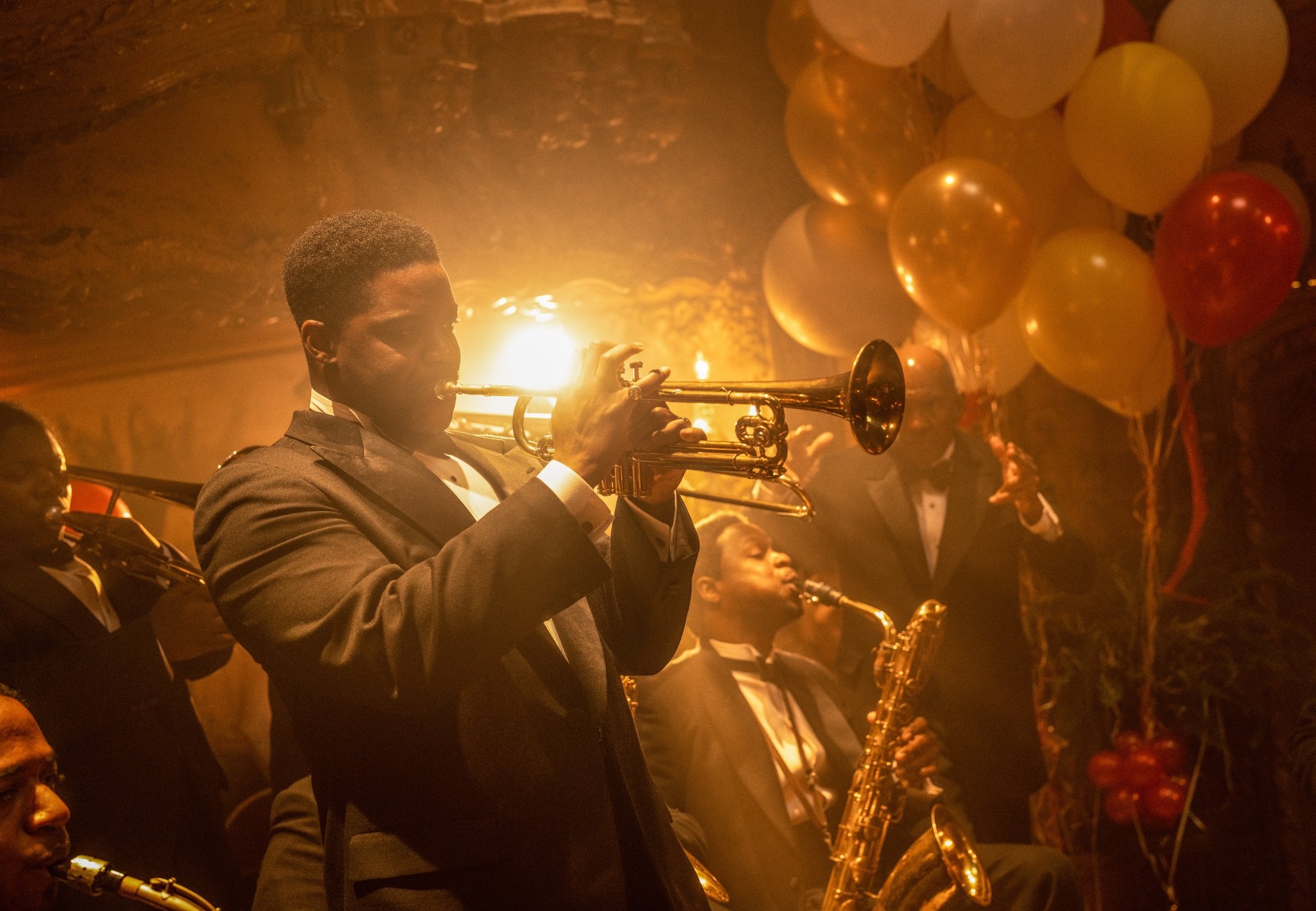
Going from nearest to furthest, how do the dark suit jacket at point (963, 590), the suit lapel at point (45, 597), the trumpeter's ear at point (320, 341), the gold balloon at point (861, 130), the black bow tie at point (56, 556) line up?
the trumpeter's ear at point (320, 341) → the suit lapel at point (45, 597) → the black bow tie at point (56, 556) → the dark suit jacket at point (963, 590) → the gold balloon at point (861, 130)

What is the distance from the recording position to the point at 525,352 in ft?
15.2

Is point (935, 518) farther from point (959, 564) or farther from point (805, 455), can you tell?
point (805, 455)

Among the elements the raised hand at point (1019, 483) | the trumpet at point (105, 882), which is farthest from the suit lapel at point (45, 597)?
the raised hand at point (1019, 483)

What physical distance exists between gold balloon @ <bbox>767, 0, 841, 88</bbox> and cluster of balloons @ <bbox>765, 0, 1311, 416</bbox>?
0.14 ft

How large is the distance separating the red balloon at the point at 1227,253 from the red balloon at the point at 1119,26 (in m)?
0.70

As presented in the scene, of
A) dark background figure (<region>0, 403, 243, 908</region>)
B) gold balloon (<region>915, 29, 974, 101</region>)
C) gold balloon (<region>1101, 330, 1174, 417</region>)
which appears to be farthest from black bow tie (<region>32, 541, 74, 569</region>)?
gold balloon (<region>1101, 330, 1174, 417</region>)

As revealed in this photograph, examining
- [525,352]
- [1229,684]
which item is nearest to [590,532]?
[525,352]

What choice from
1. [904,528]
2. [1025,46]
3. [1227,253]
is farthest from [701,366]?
[1227,253]

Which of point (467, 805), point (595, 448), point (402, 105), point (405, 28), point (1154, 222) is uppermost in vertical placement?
point (405, 28)

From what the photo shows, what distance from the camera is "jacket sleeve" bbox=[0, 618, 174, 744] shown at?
270 centimetres

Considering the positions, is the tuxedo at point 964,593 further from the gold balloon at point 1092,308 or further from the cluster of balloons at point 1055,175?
the cluster of balloons at point 1055,175

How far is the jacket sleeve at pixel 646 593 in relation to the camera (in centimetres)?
187

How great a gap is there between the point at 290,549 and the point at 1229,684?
14.7ft

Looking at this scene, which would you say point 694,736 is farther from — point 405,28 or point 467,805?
point 405,28
